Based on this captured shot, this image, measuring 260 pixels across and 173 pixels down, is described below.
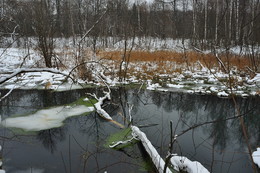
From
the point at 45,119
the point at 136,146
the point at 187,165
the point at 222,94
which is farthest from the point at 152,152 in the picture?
the point at 222,94

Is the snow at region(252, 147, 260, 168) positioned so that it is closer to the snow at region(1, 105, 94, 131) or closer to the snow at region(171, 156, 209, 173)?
the snow at region(171, 156, 209, 173)

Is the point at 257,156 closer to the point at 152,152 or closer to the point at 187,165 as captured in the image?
the point at 187,165

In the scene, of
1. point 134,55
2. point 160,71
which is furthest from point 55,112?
point 134,55

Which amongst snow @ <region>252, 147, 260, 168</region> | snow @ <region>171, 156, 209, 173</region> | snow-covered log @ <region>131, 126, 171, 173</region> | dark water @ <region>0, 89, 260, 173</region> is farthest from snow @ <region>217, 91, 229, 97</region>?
snow @ <region>171, 156, 209, 173</region>

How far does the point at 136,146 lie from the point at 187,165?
3.22ft

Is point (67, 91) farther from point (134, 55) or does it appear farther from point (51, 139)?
point (134, 55)

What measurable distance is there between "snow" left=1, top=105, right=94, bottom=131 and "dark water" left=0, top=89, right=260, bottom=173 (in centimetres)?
23

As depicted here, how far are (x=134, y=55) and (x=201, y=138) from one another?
952 cm

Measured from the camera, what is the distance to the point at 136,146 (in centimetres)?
350

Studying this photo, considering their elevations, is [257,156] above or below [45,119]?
below

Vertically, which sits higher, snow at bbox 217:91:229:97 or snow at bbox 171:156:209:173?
snow at bbox 217:91:229:97

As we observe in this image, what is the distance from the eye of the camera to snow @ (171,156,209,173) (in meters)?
2.62

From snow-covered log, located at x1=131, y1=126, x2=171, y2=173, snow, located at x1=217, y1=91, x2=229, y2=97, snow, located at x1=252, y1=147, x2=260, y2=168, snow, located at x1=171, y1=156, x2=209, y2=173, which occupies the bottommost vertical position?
snow, located at x1=252, y1=147, x2=260, y2=168

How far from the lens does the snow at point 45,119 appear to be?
4247mm
